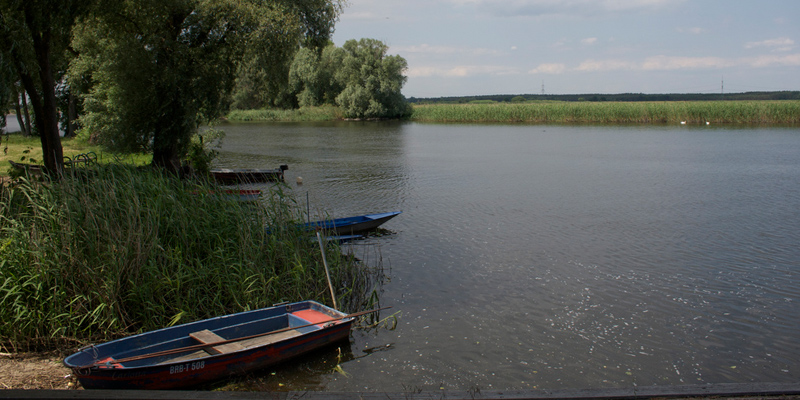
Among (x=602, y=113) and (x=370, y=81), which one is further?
(x=370, y=81)

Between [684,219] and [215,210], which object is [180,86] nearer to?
[215,210]

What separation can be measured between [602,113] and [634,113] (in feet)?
11.8

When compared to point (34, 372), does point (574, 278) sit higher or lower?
lower

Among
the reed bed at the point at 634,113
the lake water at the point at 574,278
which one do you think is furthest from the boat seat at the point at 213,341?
the reed bed at the point at 634,113

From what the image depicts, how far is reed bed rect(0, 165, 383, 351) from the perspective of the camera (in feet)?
25.7

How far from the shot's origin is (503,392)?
6.20 metres

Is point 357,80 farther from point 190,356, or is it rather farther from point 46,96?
point 190,356

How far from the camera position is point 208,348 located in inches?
284

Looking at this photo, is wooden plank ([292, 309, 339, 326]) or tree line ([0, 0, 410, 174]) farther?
tree line ([0, 0, 410, 174])

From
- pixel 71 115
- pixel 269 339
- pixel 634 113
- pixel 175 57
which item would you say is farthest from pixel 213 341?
pixel 634 113

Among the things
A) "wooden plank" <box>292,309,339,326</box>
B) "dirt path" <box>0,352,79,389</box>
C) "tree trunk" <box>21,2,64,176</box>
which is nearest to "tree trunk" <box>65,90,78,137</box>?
"tree trunk" <box>21,2,64,176</box>

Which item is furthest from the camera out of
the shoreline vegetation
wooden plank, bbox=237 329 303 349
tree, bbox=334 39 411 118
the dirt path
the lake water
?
tree, bbox=334 39 411 118

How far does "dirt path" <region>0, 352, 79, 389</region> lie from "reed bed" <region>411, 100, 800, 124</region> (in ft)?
222

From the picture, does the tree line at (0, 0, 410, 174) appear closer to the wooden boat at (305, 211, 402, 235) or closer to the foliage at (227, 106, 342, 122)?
the wooden boat at (305, 211, 402, 235)
